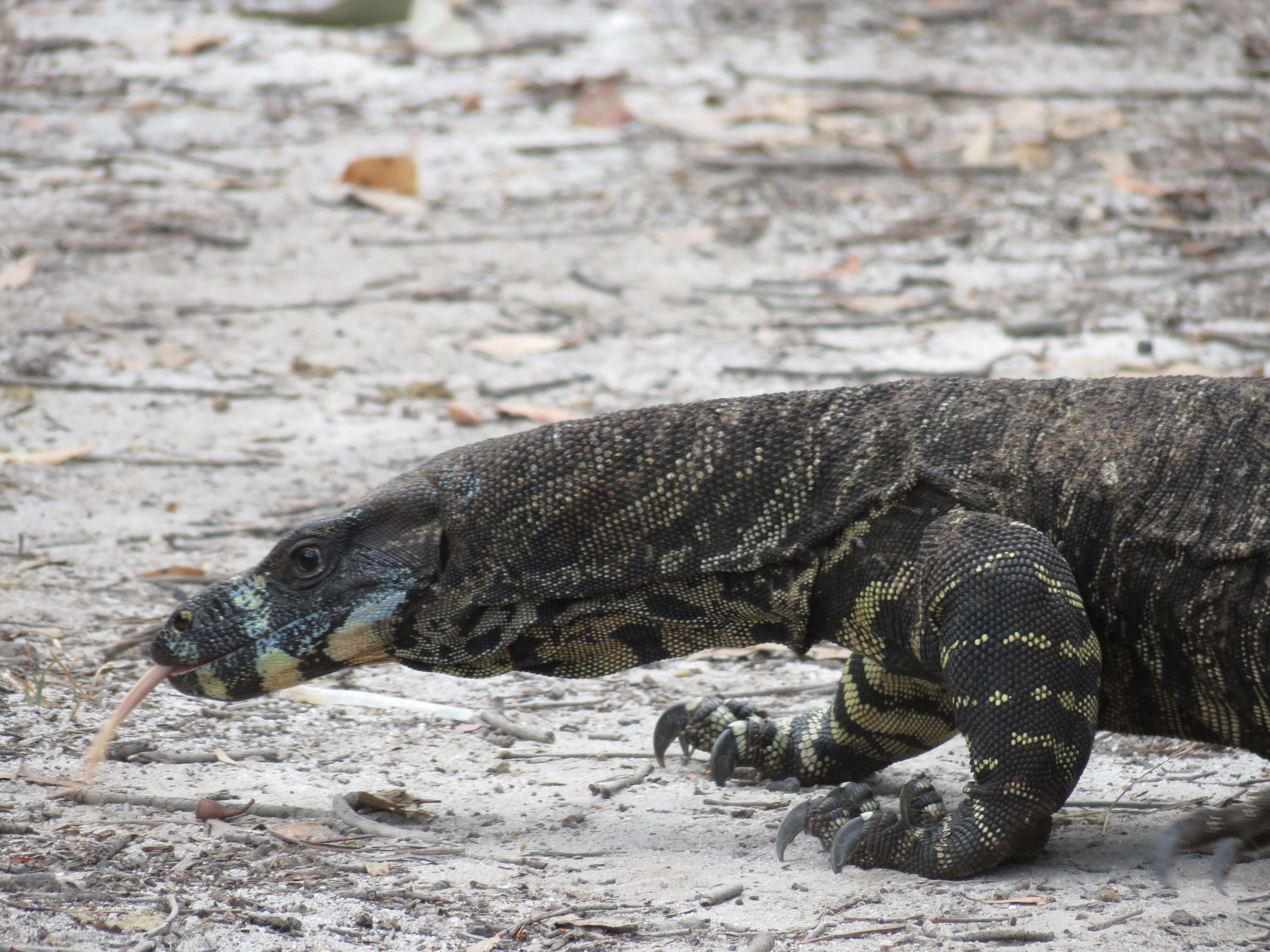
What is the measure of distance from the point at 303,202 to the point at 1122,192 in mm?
5275

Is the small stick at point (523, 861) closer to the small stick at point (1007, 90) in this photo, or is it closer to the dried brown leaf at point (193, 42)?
the small stick at point (1007, 90)

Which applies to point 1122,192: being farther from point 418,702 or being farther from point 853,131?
point 418,702

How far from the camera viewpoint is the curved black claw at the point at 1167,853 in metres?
3.39

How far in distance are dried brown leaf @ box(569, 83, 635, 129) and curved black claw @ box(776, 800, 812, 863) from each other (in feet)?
25.8

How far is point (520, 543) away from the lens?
154 inches

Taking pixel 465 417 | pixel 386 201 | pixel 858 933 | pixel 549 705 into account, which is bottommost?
pixel 549 705

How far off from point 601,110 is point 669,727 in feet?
24.5

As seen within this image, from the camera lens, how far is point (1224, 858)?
11.1 ft

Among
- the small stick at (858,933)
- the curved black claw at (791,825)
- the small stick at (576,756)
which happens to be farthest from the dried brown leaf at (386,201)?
the small stick at (858,933)

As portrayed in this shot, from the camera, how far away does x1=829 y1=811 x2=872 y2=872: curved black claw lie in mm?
3594

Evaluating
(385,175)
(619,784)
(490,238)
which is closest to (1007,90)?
(490,238)

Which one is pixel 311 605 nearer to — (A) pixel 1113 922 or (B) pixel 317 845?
(B) pixel 317 845

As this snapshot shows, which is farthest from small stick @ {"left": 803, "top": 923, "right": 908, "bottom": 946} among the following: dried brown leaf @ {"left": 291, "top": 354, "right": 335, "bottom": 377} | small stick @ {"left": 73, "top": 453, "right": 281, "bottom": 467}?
dried brown leaf @ {"left": 291, "top": 354, "right": 335, "bottom": 377}

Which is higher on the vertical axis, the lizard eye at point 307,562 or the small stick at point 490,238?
the lizard eye at point 307,562
